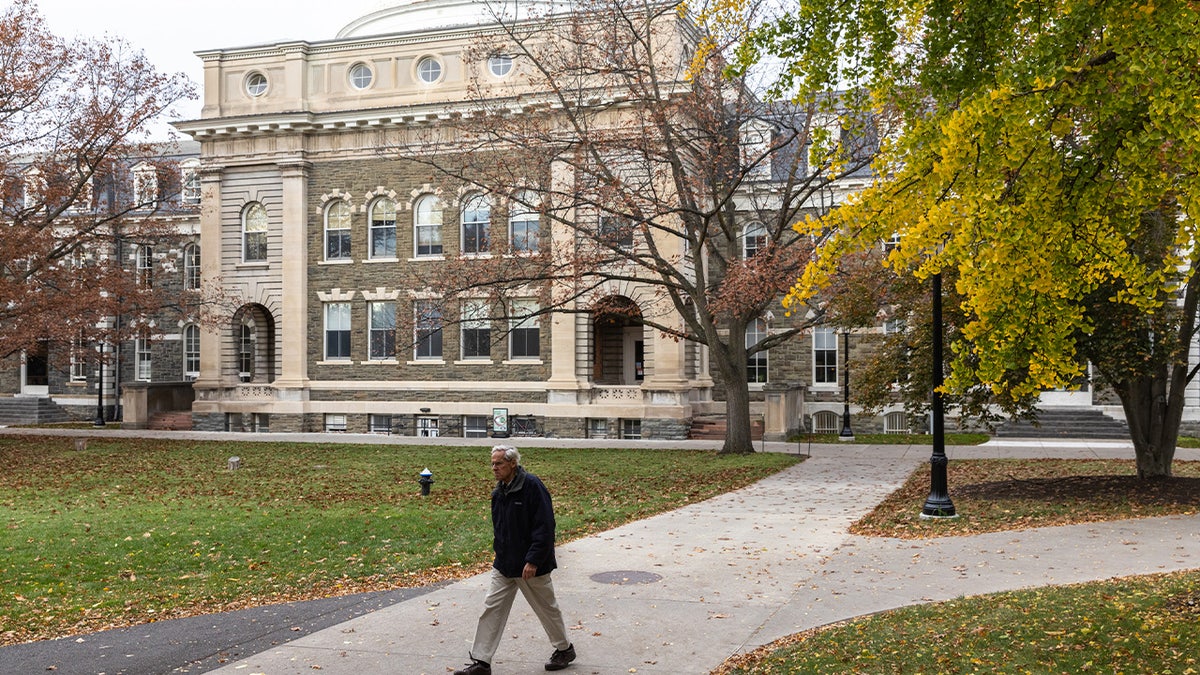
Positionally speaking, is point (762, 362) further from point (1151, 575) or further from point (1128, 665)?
point (1128, 665)

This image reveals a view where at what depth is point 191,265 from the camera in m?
48.4

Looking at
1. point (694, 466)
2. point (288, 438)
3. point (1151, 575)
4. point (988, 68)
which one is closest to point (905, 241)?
point (988, 68)

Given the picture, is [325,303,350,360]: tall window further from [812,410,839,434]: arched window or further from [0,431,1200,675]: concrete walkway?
[0,431,1200,675]: concrete walkway

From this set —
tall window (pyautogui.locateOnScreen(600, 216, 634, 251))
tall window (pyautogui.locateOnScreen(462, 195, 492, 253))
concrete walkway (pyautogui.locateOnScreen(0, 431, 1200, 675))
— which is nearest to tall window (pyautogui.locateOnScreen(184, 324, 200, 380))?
tall window (pyautogui.locateOnScreen(462, 195, 492, 253))

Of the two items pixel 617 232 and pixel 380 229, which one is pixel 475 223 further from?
pixel 617 232

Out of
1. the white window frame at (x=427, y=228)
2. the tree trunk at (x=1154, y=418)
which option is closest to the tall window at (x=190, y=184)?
the white window frame at (x=427, y=228)

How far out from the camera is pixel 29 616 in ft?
33.4

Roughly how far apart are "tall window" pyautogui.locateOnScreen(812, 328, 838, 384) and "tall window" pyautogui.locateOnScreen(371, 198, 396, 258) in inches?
611

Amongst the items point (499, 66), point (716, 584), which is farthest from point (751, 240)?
point (716, 584)

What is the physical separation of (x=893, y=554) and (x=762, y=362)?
2698cm

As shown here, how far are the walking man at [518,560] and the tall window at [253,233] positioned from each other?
3473cm

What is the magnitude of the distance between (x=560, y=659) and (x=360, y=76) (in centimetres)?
3463

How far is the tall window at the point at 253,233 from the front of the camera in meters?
40.6

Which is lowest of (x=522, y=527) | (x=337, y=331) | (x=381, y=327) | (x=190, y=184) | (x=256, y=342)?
(x=522, y=527)
